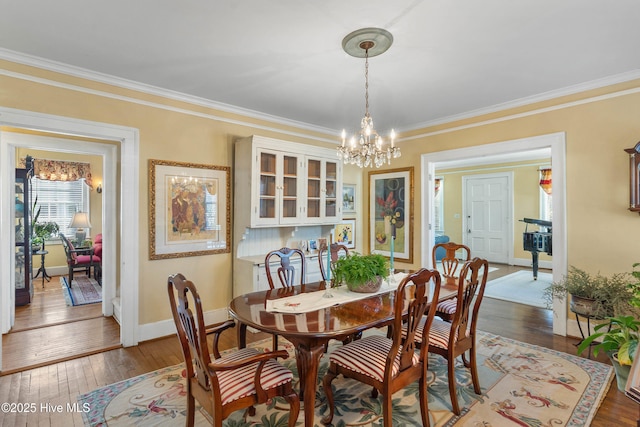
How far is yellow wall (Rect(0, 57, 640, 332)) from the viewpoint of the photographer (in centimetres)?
298

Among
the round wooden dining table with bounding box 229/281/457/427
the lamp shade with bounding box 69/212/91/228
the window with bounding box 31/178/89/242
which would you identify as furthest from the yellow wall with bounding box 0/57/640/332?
the window with bounding box 31/178/89/242

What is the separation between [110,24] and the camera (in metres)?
2.22

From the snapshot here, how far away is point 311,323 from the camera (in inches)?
72.8

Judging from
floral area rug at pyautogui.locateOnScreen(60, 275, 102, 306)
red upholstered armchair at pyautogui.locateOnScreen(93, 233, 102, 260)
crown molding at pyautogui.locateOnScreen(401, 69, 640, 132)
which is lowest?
floral area rug at pyautogui.locateOnScreen(60, 275, 102, 306)

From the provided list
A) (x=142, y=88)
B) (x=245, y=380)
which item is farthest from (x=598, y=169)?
(x=142, y=88)

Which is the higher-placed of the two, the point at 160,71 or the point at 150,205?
the point at 160,71

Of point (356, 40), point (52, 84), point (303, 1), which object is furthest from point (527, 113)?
point (52, 84)

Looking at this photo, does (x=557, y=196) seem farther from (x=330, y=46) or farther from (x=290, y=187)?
(x=290, y=187)

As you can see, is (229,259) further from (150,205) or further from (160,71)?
(160,71)

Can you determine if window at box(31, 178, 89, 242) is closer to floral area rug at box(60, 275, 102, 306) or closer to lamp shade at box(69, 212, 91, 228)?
lamp shade at box(69, 212, 91, 228)

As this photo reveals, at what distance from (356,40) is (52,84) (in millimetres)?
2661

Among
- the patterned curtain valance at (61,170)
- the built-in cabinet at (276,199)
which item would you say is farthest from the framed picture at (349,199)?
the patterned curtain valance at (61,170)

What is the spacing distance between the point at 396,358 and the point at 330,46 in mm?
2260

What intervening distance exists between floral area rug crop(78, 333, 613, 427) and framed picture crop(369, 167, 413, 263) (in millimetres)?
2279
